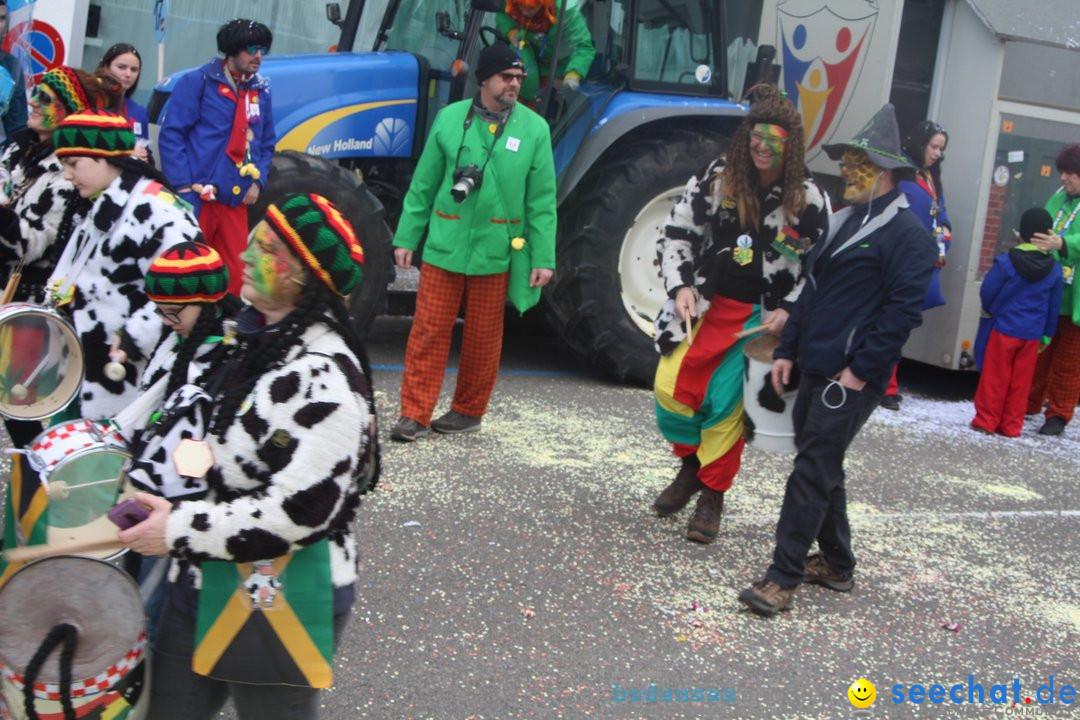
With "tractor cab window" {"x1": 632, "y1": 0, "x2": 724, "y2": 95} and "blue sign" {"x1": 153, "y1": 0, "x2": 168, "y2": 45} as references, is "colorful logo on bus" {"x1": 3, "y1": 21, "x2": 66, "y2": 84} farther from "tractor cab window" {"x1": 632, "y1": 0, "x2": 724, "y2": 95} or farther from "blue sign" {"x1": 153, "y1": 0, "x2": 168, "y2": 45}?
"tractor cab window" {"x1": 632, "y1": 0, "x2": 724, "y2": 95}

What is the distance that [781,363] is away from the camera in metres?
4.36

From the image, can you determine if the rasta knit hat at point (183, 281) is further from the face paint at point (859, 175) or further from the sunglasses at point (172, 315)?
the face paint at point (859, 175)

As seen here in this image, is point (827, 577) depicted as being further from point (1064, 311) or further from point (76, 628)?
point (1064, 311)

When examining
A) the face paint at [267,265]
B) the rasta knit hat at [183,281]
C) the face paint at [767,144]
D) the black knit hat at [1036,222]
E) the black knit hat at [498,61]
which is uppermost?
the black knit hat at [498,61]

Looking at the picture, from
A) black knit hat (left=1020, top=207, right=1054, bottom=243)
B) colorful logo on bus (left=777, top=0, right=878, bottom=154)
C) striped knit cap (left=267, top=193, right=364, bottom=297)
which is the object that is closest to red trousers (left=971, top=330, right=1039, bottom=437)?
black knit hat (left=1020, top=207, right=1054, bottom=243)

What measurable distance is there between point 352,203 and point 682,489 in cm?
263

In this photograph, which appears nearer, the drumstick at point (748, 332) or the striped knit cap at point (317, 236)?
the striped knit cap at point (317, 236)

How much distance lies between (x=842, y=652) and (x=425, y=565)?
4.98 ft

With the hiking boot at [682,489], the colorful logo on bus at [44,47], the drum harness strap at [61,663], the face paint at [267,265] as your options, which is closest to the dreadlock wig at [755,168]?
the hiking boot at [682,489]

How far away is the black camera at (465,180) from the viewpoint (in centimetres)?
550

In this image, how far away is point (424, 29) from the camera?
7.22m

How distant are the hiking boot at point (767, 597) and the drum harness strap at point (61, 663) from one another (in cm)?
258

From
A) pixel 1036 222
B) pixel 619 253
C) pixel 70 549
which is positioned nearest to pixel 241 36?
pixel 619 253

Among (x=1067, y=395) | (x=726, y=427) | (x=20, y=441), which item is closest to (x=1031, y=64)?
(x=1067, y=395)
